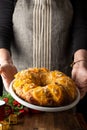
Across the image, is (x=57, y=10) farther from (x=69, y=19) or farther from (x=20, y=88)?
(x=20, y=88)

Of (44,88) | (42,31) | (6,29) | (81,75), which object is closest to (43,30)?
(42,31)

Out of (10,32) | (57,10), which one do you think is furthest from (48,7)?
(10,32)

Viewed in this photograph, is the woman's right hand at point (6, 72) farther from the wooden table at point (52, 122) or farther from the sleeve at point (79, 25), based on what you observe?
the sleeve at point (79, 25)

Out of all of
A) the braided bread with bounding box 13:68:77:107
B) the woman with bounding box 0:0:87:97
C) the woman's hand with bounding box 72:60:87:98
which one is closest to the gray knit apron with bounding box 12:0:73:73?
the woman with bounding box 0:0:87:97

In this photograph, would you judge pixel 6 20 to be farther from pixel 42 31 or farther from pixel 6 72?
pixel 6 72

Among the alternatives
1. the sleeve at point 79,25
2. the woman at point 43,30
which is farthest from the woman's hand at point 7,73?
the sleeve at point 79,25

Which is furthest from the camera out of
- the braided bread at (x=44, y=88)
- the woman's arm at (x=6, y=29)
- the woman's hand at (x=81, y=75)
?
the woman's arm at (x=6, y=29)
